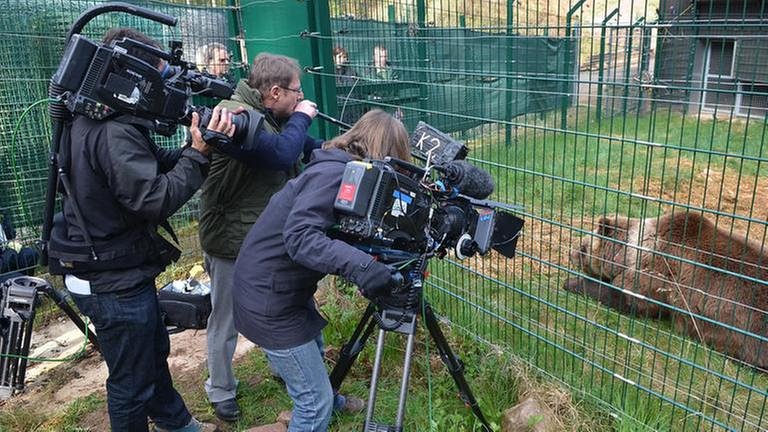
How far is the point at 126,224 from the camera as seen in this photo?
8.52 ft

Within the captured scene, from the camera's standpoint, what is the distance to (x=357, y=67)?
4438 mm

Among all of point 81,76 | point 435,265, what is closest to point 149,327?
point 81,76

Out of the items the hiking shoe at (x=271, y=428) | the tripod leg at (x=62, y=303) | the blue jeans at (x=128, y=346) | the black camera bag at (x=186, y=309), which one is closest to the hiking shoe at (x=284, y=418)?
the hiking shoe at (x=271, y=428)

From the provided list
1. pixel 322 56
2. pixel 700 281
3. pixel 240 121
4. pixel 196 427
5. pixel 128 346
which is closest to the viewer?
pixel 240 121

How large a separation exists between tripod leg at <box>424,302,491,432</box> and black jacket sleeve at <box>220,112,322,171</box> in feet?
3.21

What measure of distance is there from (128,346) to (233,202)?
0.89 m

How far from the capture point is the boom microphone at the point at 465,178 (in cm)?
244

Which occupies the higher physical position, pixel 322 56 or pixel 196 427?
pixel 322 56

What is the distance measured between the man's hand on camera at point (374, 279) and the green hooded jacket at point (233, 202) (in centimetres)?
122

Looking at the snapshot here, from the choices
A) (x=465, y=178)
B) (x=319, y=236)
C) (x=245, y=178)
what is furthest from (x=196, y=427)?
(x=465, y=178)

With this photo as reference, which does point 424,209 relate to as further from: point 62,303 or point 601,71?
point 62,303

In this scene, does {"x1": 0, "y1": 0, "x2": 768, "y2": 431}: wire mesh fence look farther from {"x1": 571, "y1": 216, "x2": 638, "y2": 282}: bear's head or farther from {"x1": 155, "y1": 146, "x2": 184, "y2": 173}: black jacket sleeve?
{"x1": 155, "y1": 146, "x2": 184, "y2": 173}: black jacket sleeve

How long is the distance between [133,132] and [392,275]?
4.02 ft

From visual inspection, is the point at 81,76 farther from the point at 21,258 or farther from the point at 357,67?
the point at 21,258
